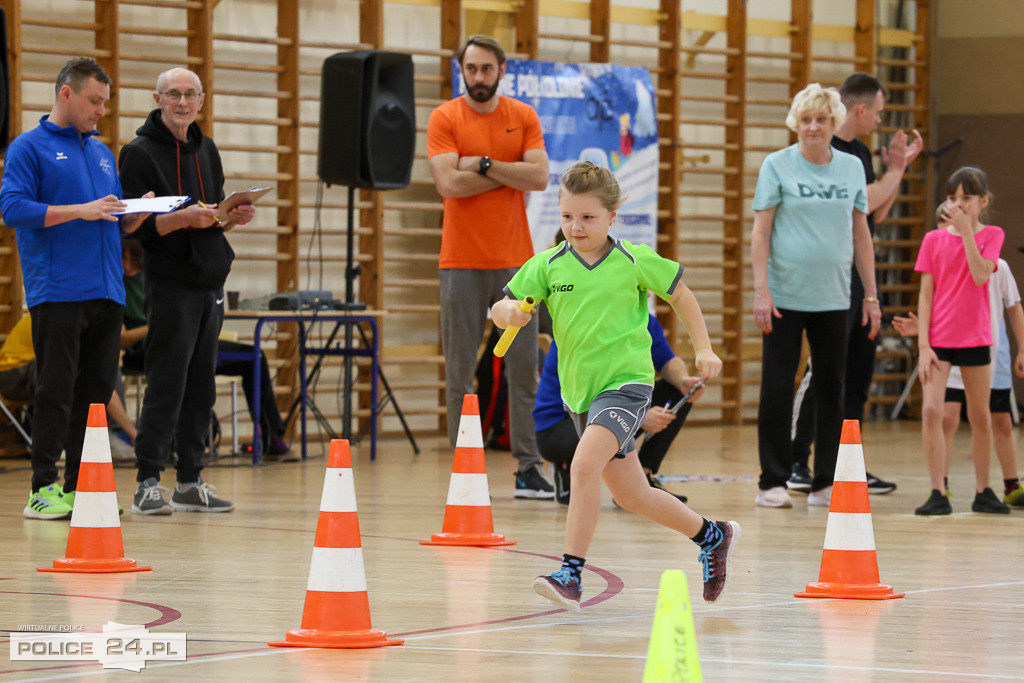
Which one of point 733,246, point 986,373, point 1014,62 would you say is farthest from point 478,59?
point 1014,62

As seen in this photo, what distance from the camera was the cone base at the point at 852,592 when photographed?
3148mm

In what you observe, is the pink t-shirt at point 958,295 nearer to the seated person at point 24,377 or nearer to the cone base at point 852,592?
the cone base at point 852,592

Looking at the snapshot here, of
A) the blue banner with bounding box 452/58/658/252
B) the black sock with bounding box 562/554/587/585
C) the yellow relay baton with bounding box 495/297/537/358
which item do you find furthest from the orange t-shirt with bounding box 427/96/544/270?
the blue banner with bounding box 452/58/658/252

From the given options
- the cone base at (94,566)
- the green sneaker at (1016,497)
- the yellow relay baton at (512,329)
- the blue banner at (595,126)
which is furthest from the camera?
the blue banner at (595,126)

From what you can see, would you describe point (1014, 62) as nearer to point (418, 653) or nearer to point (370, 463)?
point (370, 463)

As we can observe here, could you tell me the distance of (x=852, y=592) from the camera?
10.4ft

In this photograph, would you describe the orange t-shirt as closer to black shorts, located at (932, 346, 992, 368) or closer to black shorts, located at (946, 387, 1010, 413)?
black shorts, located at (932, 346, 992, 368)

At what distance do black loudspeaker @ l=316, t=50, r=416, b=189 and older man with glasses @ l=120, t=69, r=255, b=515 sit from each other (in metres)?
1.96

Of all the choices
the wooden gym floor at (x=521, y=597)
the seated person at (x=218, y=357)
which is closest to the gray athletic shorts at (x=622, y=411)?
the wooden gym floor at (x=521, y=597)

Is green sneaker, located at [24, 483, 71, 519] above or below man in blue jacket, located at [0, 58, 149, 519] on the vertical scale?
below

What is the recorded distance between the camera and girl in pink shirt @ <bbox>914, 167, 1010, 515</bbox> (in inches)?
187

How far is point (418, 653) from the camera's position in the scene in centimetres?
251

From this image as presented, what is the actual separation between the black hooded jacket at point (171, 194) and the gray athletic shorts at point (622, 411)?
73.7 inches

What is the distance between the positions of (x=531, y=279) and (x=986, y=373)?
2346 millimetres
